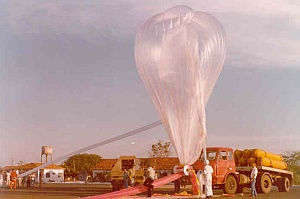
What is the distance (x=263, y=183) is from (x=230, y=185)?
2189 mm

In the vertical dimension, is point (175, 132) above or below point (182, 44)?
below

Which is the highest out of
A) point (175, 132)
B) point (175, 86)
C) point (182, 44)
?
point (182, 44)

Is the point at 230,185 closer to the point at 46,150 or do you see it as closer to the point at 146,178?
the point at 146,178

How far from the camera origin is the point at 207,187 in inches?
715

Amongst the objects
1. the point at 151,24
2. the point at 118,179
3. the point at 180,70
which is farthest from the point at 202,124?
the point at 118,179

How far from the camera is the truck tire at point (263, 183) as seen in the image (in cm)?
2200

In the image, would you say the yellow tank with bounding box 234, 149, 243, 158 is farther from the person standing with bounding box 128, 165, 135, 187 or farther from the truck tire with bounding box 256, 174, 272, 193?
the person standing with bounding box 128, 165, 135, 187

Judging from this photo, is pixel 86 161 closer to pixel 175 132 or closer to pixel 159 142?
pixel 159 142

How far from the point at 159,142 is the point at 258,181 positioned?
44071mm

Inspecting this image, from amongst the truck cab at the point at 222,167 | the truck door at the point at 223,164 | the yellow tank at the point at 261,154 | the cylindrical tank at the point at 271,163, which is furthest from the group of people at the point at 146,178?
the cylindrical tank at the point at 271,163

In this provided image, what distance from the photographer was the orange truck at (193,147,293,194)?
2062 centimetres

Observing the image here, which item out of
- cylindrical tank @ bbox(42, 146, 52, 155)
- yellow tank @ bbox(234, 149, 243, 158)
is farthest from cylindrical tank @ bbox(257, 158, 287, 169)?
cylindrical tank @ bbox(42, 146, 52, 155)

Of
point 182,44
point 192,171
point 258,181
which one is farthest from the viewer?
point 258,181

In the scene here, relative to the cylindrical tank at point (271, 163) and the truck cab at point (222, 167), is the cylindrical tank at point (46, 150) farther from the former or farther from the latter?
the truck cab at point (222, 167)
